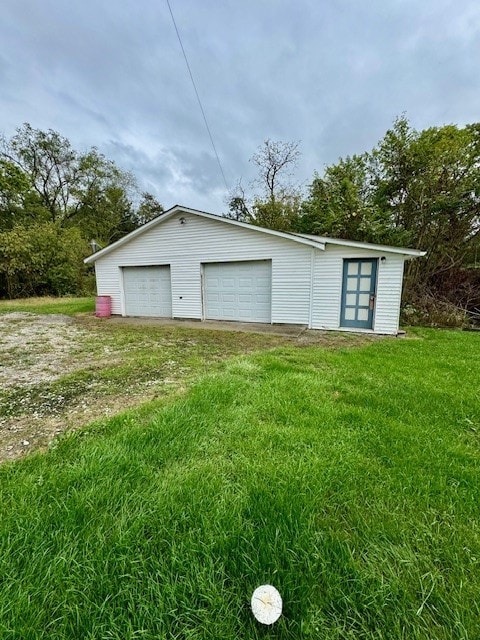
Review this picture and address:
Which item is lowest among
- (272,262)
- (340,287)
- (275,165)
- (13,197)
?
(340,287)

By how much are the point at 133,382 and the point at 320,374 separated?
2.70m

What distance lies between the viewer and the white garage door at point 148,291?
10398 mm

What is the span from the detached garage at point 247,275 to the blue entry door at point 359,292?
0.08 ft

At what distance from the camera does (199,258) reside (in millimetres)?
9438

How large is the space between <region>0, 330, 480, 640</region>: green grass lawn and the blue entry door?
519cm

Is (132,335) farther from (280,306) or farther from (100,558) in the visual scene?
(100,558)

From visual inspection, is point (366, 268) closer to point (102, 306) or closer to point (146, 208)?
point (102, 306)

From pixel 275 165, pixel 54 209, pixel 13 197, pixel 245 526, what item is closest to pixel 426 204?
pixel 275 165

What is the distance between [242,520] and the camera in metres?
1.55

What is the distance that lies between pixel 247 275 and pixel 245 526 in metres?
7.99

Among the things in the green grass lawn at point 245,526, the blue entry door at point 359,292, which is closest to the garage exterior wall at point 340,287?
the blue entry door at point 359,292

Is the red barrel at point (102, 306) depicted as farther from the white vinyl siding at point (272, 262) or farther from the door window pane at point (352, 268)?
the door window pane at point (352, 268)

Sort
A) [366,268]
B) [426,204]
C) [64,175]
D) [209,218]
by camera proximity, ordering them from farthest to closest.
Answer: [64,175] < [426,204] < [209,218] < [366,268]

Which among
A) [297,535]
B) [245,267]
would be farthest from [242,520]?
[245,267]
